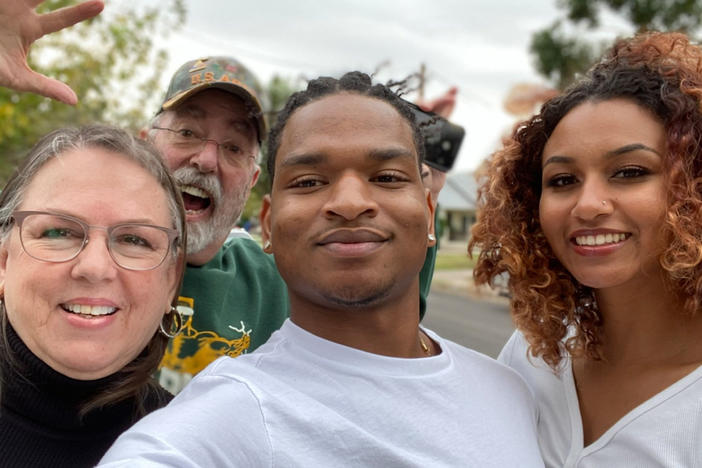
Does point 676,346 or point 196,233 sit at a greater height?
point 676,346

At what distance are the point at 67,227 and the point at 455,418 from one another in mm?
1250

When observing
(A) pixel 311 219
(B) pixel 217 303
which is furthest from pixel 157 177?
(B) pixel 217 303

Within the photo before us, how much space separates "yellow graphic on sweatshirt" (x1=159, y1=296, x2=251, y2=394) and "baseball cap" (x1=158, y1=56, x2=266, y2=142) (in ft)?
3.28

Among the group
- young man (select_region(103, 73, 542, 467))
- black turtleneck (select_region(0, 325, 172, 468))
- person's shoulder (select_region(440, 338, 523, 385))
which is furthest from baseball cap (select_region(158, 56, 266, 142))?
person's shoulder (select_region(440, 338, 523, 385))

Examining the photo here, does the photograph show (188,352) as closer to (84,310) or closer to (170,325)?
(170,325)

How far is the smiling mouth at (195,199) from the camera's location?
312 cm

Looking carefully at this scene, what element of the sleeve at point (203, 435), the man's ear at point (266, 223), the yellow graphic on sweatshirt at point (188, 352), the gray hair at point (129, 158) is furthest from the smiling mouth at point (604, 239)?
the yellow graphic on sweatshirt at point (188, 352)

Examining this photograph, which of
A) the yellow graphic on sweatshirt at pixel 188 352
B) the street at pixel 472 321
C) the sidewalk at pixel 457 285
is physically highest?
the yellow graphic on sweatshirt at pixel 188 352

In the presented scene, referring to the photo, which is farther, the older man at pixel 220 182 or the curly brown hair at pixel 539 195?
the older man at pixel 220 182

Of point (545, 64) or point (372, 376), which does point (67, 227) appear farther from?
point (545, 64)

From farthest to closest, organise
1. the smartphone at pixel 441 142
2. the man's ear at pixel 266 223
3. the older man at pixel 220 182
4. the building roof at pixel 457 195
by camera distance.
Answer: the building roof at pixel 457 195 → the smartphone at pixel 441 142 → the older man at pixel 220 182 → the man's ear at pixel 266 223

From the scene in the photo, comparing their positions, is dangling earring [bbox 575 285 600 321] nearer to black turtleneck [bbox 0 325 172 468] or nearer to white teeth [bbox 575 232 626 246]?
white teeth [bbox 575 232 626 246]

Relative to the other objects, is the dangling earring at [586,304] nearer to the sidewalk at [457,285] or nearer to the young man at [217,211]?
the young man at [217,211]

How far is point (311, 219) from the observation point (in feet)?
6.35
